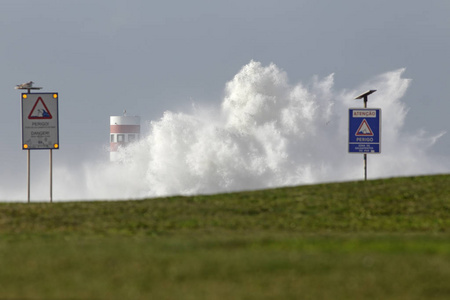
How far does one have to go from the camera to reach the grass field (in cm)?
1407

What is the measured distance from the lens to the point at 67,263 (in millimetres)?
16547

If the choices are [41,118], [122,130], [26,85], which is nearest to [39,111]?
[41,118]

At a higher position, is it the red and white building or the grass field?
the red and white building

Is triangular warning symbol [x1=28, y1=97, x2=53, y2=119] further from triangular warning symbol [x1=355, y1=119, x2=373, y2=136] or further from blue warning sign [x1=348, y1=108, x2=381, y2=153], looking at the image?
triangular warning symbol [x1=355, y1=119, x2=373, y2=136]

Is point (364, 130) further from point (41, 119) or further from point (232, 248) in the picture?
point (232, 248)

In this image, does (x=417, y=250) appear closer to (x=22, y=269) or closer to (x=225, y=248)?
(x=225, y=248)

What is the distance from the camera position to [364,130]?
44094 mm

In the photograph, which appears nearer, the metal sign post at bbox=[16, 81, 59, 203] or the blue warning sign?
the metal sign post at bbox=[16, 81, 59, 203]

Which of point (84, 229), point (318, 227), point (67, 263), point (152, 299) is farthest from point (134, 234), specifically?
point (152, 299)

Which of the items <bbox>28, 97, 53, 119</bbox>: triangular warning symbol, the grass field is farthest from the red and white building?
the grass field

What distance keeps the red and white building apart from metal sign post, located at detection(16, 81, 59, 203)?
195 ft

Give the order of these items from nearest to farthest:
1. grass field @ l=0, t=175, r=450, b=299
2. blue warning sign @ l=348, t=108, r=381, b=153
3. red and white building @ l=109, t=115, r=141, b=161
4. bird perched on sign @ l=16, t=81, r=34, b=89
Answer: grass field @ l=0, t=175, r=450, b=299, bird perched on sign @ l=16, t=81, r=34, b=89, blue warning sign @ l=348, t=108, r=381, b=153, red and white building @ l=109, t=115, r=141, b=161

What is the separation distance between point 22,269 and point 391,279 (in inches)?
283

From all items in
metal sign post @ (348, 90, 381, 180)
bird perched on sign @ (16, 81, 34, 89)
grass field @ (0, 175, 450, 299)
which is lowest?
grass field @ (0, 175, 450, 299)
